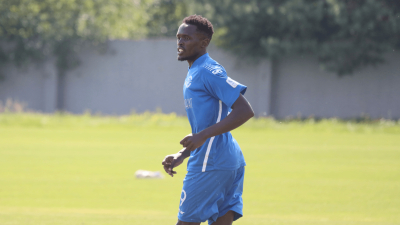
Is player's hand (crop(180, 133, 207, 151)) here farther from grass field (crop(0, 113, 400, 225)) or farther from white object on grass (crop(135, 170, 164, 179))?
white object on grass (crop(135, 170, 164, 179))

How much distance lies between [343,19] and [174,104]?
890 cm

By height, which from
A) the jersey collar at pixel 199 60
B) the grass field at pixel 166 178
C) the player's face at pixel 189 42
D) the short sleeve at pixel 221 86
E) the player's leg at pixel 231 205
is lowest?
the grass field at pixel 166 178

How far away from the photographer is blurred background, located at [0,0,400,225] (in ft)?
45.2

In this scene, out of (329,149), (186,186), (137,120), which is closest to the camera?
(186,186)

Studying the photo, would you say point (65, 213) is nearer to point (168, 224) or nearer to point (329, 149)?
point (168, 224)

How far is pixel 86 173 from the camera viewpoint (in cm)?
1052

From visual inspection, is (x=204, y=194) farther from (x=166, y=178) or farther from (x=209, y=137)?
(x=166, y=178)

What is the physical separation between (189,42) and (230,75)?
75.0 ft

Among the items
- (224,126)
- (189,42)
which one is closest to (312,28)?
(189,42)

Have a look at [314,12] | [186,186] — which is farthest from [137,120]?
[186,186]

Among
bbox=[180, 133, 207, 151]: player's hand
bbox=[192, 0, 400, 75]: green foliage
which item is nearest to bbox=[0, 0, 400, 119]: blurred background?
bbox=[192, 0, 400, 75]: green foliage

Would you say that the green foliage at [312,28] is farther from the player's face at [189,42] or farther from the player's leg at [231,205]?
the player's leg at [231,205]

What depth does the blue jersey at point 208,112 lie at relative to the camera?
393cm

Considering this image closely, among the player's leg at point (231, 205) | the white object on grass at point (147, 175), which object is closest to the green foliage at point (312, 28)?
the white object on grass at point (147, 175)
